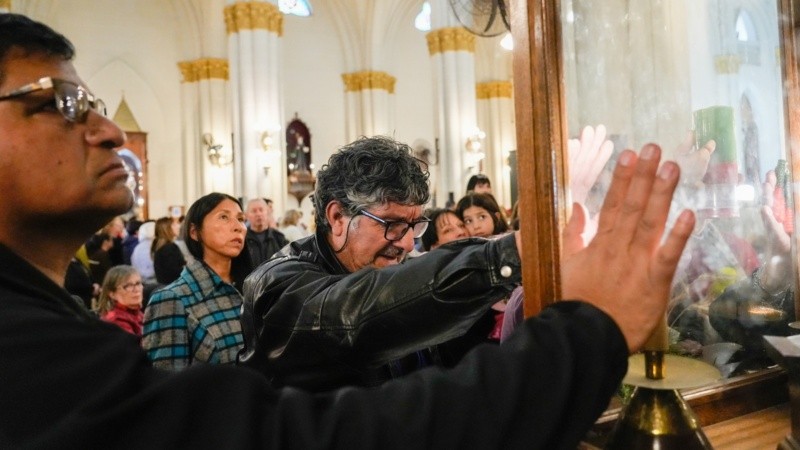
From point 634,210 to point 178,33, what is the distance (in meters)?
17.3

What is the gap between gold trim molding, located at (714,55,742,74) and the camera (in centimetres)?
125

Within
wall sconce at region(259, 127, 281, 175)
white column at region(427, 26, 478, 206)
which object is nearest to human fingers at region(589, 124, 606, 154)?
wall sconce at region(259, 127, 281, 175)

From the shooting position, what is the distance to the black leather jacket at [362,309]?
1.05 metres

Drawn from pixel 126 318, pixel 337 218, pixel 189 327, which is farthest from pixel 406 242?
pixel 126 318

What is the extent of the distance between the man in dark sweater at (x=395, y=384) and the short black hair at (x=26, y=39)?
410 millimetres

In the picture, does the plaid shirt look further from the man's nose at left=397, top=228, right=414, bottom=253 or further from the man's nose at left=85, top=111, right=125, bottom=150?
the man's nose at left=85, top=111, right=125, bottom=150

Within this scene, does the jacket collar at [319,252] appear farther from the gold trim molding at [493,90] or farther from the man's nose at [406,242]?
the gold trim molding at [493,90]

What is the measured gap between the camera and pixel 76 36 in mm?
15062

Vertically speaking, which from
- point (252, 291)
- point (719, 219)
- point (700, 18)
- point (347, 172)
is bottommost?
point (252, 291)

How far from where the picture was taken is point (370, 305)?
1.19m

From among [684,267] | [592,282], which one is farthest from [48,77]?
[684,267]

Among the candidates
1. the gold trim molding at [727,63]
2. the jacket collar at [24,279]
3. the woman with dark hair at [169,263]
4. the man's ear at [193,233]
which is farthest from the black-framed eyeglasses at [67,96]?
the woman with dark hair at [169,263]

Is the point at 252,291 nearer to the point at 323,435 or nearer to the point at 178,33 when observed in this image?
the point at 323,435

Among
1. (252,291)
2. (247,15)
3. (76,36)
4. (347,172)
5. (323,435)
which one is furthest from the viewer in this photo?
(76,36)
